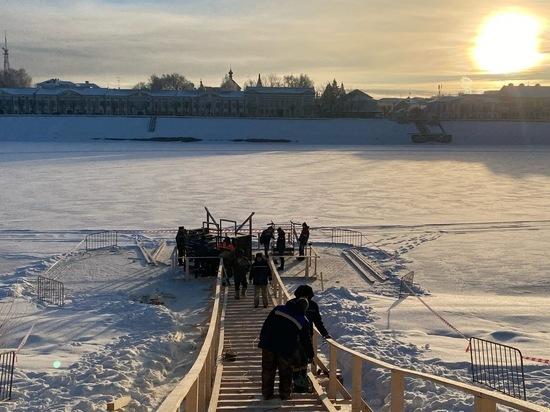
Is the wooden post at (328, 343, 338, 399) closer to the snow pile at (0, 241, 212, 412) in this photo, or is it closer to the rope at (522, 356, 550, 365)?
the snow pile at (0, 241, 212, 412)

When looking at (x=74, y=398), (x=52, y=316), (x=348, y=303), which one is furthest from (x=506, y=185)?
(x=74, y=398)

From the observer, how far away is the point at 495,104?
135250mm

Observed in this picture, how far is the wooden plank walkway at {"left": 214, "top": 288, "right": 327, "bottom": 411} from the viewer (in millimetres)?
7297

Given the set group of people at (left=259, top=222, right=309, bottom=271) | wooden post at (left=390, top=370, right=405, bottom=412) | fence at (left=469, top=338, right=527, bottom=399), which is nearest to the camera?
wooden post at (left=390, top=370, right=405, bottom=412)

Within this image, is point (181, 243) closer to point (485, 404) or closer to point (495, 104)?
point (485, 404)

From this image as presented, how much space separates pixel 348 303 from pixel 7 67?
189 meters

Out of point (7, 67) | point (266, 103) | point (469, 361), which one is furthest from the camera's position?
point (7, 67)

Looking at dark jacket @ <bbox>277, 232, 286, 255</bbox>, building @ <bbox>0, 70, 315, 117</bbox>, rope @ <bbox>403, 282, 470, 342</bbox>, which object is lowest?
rope @ <bbox>403, 282, 470, 342</bbox>

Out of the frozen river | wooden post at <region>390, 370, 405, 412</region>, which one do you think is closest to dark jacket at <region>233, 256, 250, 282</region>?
the frozen river

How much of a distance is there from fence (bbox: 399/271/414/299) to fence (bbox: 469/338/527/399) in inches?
196

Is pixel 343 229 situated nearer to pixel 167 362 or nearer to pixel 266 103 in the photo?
pixel 167 362

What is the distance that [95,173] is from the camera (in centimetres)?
4628

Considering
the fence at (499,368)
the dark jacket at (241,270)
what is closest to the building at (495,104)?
the dark jacket at (241,270)

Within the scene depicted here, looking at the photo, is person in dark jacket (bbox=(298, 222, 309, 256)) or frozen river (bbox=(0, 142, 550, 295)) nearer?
person in dark jacket (bbox=(298, 222, 309, 256))
